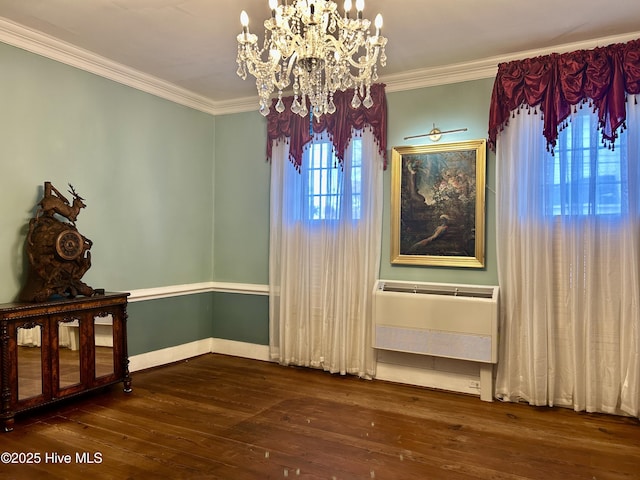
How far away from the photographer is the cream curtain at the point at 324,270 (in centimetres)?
443

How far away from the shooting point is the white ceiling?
3105mm

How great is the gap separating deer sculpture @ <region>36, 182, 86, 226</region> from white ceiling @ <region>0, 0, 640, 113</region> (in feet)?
3.70

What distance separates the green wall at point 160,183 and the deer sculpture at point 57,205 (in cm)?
17

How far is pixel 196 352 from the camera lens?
17.0 feet

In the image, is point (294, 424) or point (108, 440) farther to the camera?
point (294, 424)

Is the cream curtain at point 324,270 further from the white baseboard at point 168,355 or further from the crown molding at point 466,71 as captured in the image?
the white baseboard at point 168,355

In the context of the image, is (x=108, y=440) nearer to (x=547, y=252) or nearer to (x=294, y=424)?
(x=294, y=424)

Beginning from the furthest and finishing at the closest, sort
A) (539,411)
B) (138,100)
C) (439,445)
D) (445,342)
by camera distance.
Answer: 1. (138,100)
2. (445,342)
3. (539,411)
4. (439,445)

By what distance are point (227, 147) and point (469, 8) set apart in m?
3.08

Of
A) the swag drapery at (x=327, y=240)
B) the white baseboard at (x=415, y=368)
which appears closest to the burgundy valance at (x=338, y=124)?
the swag drapery at (x=327, y=240)

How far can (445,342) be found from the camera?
3.95m

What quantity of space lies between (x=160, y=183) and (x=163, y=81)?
1.02 meters

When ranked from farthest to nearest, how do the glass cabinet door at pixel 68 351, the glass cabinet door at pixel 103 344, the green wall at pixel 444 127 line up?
the green wall at pixel 444 127 < the glass cabinet door at pixel 103 344 < the glass cabinet door at pixel 68 351

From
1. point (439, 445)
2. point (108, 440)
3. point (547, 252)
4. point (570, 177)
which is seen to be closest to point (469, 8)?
point (570, 177)
